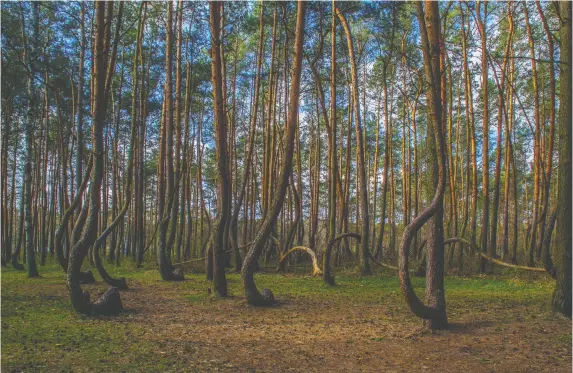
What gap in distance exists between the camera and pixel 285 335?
518cm

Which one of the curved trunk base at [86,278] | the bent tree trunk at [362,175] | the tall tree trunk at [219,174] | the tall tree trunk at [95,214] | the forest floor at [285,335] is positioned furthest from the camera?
the bent tree trunk at [362,175]

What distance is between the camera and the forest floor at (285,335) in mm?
3947

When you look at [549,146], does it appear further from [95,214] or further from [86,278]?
[86,278]

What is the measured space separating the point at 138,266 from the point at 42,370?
1117 centimetres

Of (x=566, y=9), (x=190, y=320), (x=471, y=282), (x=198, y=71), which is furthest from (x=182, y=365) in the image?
(x=198, y=71)

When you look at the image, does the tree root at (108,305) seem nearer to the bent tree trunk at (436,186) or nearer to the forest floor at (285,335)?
the forest floor at (285,335)

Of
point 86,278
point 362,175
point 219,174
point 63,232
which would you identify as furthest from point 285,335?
point 362,175

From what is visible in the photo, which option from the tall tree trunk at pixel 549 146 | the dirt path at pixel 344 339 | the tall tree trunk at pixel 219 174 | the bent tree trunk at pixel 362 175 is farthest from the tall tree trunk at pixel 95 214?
the tall tree trunk at pixel 549 146

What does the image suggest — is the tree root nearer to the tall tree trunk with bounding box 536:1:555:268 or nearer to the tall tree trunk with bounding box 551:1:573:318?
the tall tree trunk with bounding box 551:1:573:318

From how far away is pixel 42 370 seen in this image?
3.56 metres

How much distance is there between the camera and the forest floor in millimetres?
3947

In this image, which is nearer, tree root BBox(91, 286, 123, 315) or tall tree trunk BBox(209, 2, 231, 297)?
tree root BBox(91, 286, 123, 315)

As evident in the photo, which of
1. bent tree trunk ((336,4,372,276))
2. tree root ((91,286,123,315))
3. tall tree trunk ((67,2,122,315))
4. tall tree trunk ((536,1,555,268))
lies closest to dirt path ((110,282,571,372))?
tree root ((91,286,123,315))

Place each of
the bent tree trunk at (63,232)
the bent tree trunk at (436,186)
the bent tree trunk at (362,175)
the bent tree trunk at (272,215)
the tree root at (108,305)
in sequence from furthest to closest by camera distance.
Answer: the bent tree trunk at (362,175)
the bent tree trunk at (63,232)
the bent tree trunk at (272,215)
the tree root at (108,305)
the bent tree trunk at (436,186)
